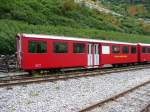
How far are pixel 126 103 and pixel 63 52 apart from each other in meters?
11.7

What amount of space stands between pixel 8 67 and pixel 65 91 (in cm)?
1024

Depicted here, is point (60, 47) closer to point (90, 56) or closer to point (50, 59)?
point (50, 59)

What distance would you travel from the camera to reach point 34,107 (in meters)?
13.1

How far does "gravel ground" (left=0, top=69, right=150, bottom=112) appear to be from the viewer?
13211 millimetres

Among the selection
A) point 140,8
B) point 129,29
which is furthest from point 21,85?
point 140,8

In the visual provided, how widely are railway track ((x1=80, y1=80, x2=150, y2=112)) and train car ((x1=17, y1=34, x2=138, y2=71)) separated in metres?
7.32

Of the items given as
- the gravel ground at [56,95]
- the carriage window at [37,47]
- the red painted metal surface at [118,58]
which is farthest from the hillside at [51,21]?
the gravel ground at [56,95]

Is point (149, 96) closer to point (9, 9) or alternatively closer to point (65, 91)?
point (65, 91)

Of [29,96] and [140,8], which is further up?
[140,8]

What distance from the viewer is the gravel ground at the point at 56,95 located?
13.2 metres

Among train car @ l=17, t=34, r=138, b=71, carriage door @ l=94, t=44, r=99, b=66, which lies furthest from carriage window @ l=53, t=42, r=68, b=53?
carriage door @ l=94, t=44, r=99, b=66

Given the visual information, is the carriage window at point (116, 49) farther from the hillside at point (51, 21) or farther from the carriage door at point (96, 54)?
the hillside at point (51, 21)

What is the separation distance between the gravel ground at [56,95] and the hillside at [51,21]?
1220 centimetres

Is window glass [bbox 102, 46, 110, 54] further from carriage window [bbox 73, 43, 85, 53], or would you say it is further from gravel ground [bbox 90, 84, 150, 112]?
gravel ground [bbox 90, 84, 150, 112]
